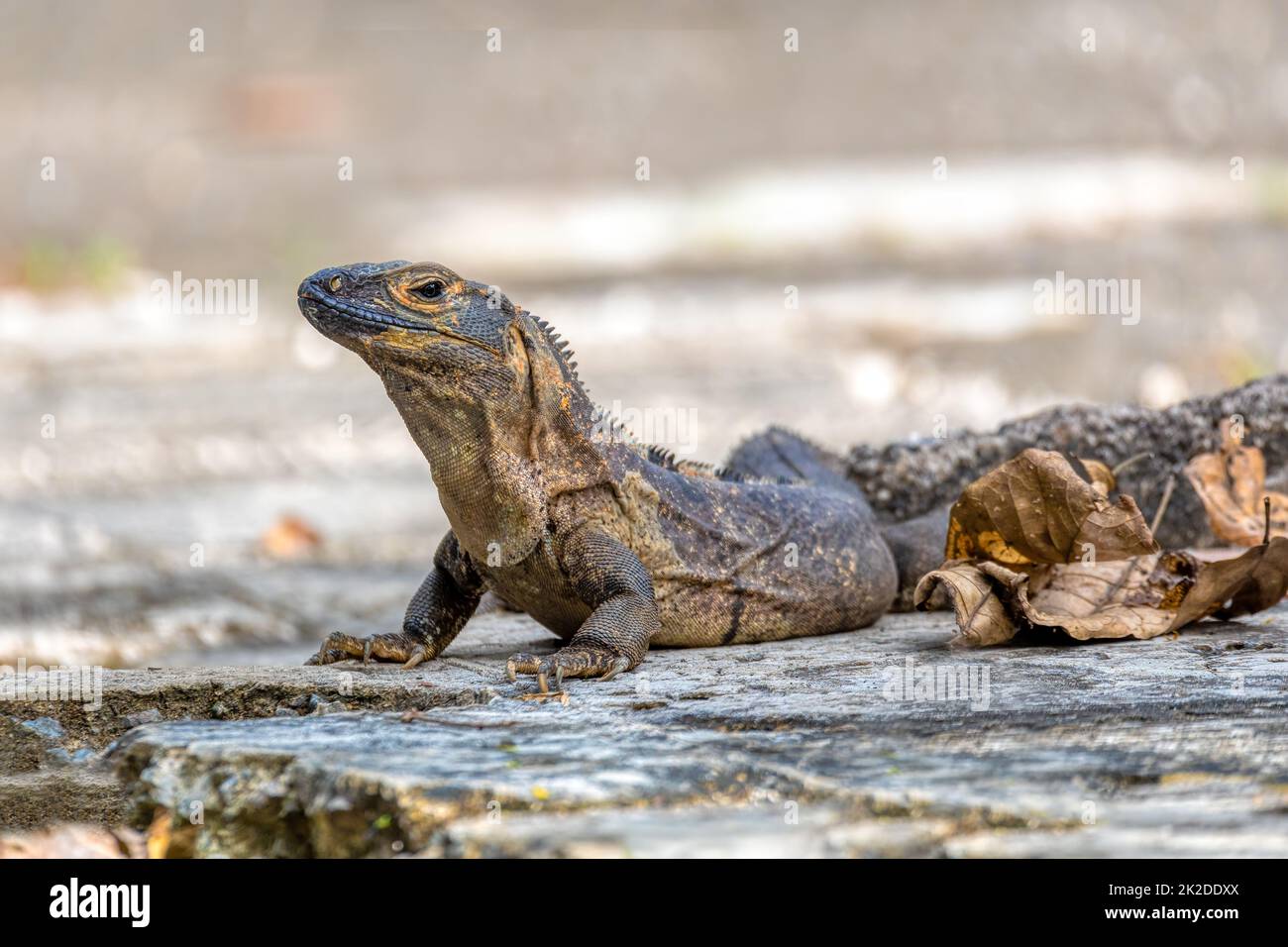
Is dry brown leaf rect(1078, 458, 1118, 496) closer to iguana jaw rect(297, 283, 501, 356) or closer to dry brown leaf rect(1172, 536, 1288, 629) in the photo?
dry brown leaf rect(1172, 536, 1288, 629)

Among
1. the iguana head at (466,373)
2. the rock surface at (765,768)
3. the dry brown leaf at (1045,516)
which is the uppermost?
the iguana head at (466,373)

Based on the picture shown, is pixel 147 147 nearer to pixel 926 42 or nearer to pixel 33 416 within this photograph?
pixel 33 416

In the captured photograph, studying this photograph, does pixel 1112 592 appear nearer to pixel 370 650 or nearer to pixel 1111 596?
pixel 1111 596

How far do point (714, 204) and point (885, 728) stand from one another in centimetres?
1535

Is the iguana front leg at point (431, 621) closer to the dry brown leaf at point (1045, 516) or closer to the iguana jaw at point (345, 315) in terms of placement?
the iguana jaw at point (345, 315)

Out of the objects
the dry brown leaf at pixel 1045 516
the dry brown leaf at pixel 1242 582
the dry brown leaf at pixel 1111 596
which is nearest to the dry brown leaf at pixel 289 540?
Result: the dry brown leaf at pixel 1045 516

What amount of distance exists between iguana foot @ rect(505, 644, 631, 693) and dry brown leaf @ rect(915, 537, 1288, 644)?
1059mm

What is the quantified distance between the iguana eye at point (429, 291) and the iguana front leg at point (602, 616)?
3.24 feet

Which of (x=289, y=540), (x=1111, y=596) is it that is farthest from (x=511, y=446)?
(x=289, y=540)

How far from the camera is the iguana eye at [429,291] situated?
5520 mm

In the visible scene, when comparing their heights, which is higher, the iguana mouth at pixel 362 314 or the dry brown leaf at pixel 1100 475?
the iguana mouth at pixel 362 314

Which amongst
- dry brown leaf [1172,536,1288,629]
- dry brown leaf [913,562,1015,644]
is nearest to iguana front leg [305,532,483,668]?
dry brown leaf [913,562,1015,644]

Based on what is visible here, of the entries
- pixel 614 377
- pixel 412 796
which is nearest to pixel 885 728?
pixel 412 796

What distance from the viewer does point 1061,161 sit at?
789 inches
